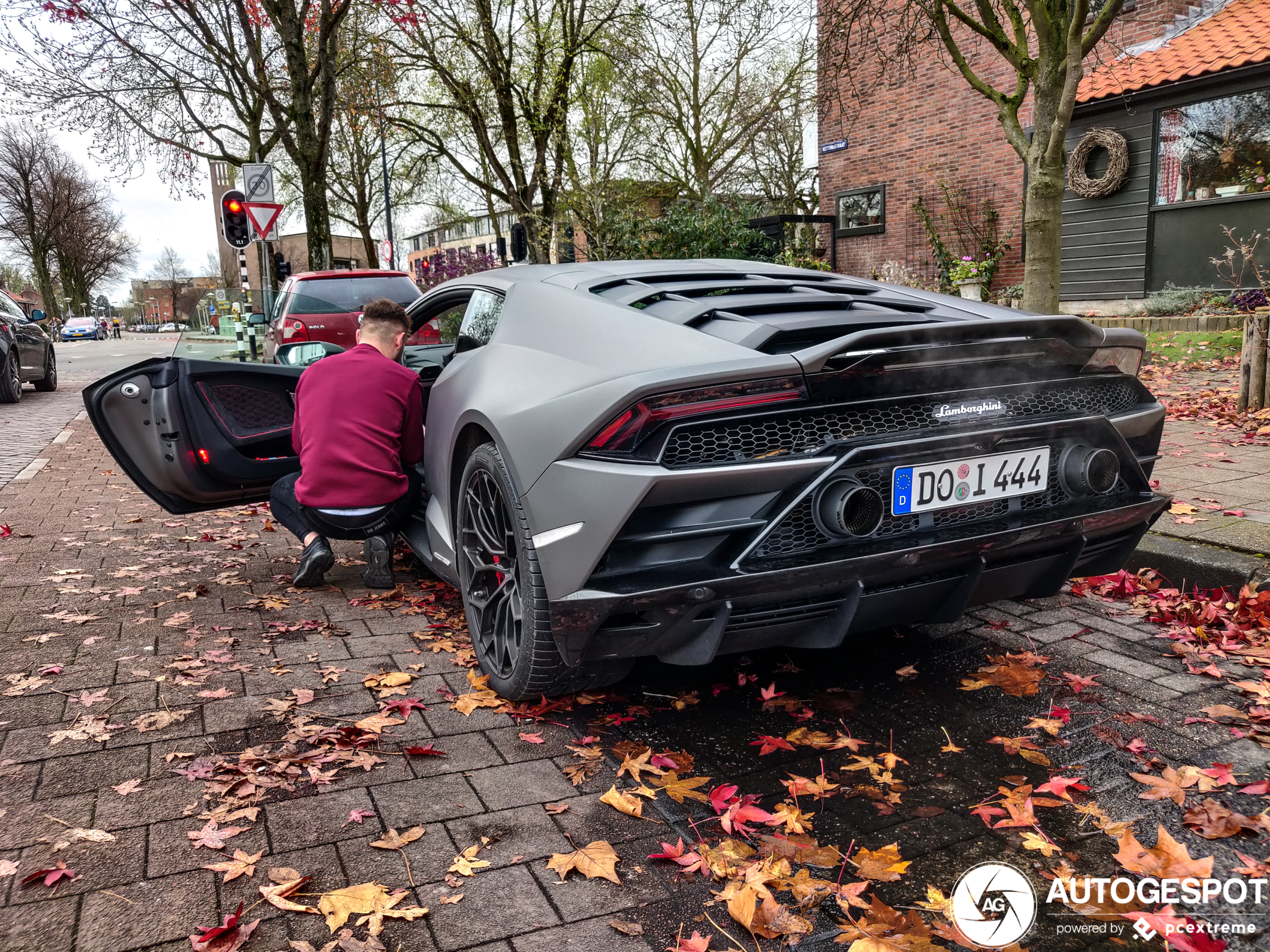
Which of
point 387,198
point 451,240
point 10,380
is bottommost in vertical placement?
point 10,380

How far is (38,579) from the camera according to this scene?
4.57m

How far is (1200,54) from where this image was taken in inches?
515

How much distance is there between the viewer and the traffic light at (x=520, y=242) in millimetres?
15508

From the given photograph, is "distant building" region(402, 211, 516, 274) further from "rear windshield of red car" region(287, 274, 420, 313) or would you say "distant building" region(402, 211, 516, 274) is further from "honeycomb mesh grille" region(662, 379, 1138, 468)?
"honeycomb mesh grille" region(662, 379, 1138, 468)

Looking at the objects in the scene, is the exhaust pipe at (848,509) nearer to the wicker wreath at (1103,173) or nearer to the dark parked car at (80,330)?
the wicker wreath at (1103,173)

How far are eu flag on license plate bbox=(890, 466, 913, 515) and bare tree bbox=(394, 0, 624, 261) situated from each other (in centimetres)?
1494

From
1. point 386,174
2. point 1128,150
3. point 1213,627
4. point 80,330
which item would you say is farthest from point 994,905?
point 80,330

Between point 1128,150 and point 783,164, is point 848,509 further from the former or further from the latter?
point 783,164

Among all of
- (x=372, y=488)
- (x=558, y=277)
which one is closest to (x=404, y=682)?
(x=372, y=488)

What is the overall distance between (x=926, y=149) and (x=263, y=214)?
12.1 m

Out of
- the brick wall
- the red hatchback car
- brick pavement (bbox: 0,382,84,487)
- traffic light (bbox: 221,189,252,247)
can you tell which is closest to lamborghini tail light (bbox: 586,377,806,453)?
brick pavement (bbox: 0,382,84,487)

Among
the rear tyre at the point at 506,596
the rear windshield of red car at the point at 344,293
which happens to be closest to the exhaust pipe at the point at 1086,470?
the rear tyre at the point at 506,596

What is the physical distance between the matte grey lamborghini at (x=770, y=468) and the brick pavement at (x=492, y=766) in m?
0.35

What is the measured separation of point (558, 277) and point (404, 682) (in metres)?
1.53
